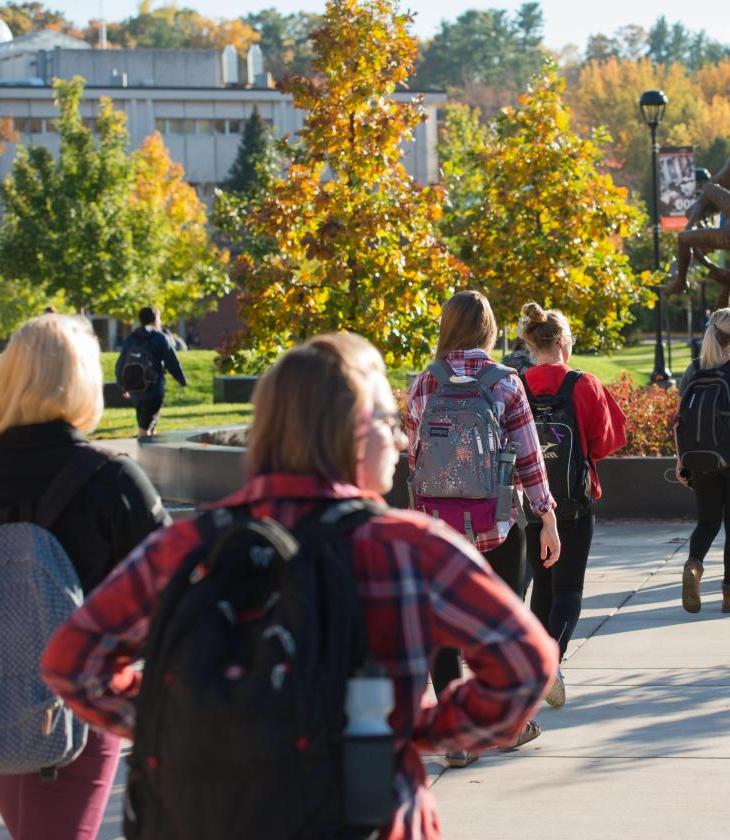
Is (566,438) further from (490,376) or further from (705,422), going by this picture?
(705,422)

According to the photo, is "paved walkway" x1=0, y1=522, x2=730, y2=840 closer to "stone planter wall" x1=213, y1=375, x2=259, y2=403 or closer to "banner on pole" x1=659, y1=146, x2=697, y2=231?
"banner on pole" x1=659, y1=146, x2=697, y2=231

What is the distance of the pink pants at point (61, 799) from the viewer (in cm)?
335

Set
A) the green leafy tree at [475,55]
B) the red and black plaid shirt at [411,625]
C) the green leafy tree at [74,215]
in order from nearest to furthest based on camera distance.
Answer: the red and black plaid shirt at [411,625] → the green leafy tree at [74,215] → the green leafy tree at [475,55]

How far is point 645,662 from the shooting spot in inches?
299

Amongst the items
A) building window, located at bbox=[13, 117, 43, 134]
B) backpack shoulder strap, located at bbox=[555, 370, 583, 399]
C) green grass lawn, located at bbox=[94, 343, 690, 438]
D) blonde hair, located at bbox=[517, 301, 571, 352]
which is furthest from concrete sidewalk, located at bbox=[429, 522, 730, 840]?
building window, located at bbox=[13, 117, 43, 134]

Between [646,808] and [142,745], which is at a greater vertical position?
[142,745]

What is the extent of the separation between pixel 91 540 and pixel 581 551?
11.6 ft

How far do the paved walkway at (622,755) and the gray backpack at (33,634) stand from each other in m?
2.16

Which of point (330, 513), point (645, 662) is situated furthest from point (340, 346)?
point (645, 662)

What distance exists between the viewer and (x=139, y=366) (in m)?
18.2

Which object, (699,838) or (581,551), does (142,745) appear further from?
(581,551)

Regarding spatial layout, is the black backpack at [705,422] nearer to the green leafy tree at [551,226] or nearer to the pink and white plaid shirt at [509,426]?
the pink and white plaid shirt at [509,426]

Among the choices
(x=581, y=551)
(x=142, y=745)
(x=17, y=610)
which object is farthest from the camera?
(x=581, y=551)

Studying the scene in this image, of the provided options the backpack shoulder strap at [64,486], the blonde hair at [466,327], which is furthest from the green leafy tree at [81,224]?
the backpack shoulder strap at [64,486]
